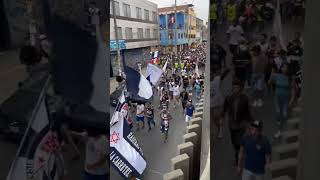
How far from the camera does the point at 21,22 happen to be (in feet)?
5.88

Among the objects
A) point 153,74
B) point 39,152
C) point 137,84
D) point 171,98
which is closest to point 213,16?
point 39,152

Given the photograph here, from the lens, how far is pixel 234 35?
1.83m

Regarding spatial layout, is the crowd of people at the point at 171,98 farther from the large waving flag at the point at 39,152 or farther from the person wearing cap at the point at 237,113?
the large waving flag at the point at 39,152

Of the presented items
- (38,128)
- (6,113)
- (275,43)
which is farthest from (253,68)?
(6,113)

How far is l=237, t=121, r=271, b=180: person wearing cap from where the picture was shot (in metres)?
1.77

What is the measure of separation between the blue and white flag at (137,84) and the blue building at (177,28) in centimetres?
796

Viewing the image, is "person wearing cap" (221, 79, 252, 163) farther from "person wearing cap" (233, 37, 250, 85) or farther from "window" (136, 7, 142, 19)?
"window" (136, 7, 142, 19)

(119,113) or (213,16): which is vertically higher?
(213,16)

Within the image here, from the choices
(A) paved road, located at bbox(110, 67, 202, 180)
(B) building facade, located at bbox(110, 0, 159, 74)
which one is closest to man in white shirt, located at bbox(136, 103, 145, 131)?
(A) paved road, located at bbox(110, 67, 202, 180)

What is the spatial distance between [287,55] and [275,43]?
92 mm

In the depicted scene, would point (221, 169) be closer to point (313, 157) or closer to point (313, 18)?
point (313, 157)

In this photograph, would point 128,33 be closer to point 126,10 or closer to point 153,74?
point 126,10

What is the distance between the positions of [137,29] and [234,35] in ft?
44.7

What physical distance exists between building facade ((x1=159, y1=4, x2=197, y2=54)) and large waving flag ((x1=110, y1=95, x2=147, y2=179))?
930 cm
